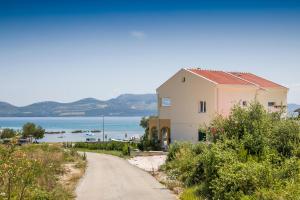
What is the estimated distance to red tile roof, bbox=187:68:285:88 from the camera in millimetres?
46372

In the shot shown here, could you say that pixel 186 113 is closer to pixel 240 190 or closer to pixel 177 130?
pixel 177 130

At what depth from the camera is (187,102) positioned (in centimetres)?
4791

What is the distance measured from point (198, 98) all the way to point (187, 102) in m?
1.71

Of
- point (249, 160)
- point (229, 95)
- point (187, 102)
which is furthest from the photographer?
point (187, 102)

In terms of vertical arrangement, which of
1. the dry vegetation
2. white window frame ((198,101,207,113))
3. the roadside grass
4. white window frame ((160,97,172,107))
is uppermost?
white window frame ((160,97,172,107))

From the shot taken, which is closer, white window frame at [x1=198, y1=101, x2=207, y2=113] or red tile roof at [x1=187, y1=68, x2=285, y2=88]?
white window frame at [x1=198, y1=101, x2=207, y2=113]

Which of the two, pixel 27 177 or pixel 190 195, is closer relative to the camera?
pixel 27 177

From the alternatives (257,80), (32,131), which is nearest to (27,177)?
(257,80)

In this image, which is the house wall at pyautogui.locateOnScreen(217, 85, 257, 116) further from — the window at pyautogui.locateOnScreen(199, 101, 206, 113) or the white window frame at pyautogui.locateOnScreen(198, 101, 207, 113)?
the window at pyautogui.locateOnScreen(199, 101, 206, 113)

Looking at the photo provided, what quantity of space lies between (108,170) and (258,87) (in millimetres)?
20287

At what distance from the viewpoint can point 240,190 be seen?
637 inches

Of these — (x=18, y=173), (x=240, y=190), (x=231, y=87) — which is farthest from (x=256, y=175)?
(x=231, y=87)

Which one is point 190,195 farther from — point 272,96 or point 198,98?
point 272,96

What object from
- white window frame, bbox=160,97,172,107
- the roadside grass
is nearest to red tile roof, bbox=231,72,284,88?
white window frame, bbox=160,97,172,107
